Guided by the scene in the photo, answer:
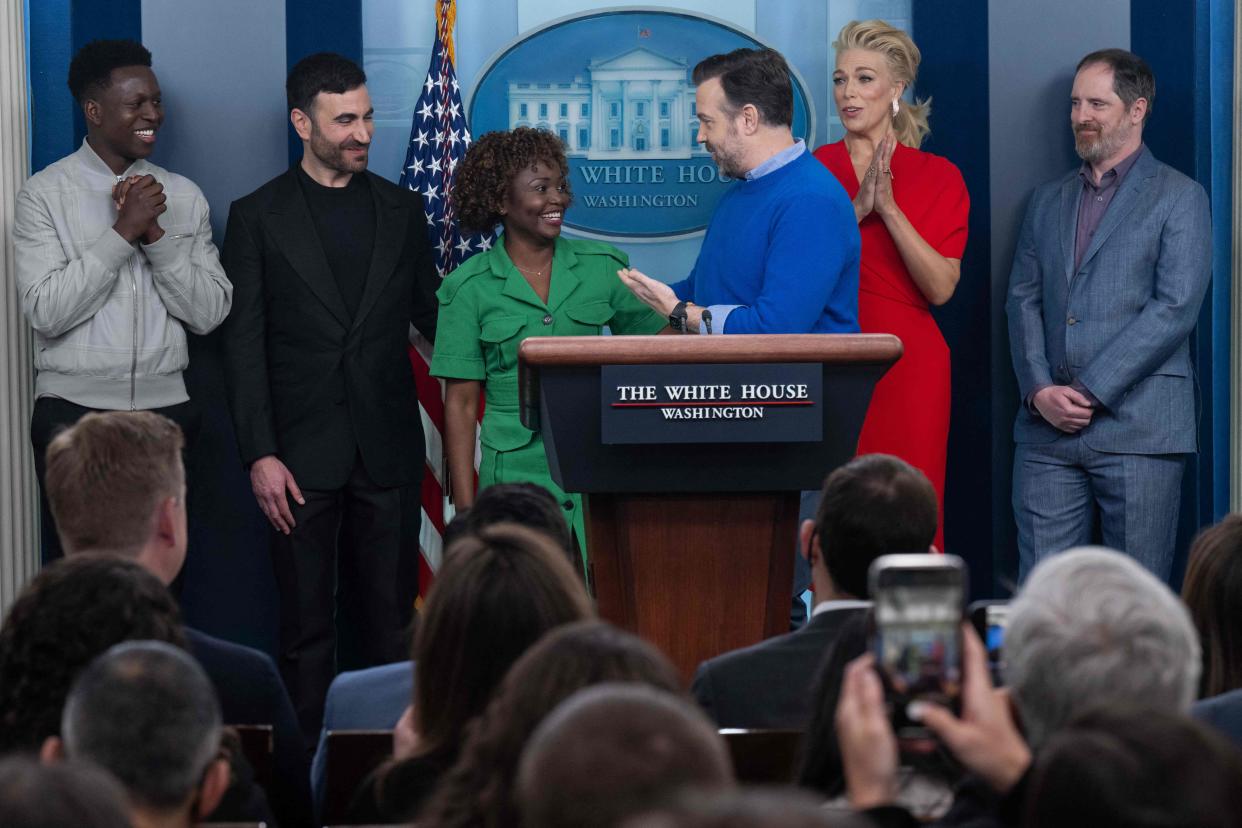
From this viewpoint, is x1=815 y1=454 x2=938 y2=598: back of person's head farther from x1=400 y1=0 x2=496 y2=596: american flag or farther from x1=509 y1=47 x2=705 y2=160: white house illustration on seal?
x1=509 y1=47 x2=705 y2=160: white house illustration on seal

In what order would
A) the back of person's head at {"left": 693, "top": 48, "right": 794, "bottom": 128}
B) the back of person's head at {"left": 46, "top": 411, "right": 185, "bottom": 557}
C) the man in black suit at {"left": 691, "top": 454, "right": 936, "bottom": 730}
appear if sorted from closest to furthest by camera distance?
the man in black suit at {"left": 691, "top": 454, "right": 936, "bottom": 730} → the back of person's head at {"left": 46, "top": 411, "right": 185, "bottom": 557} → the back of person's head at {"left": 693, "top": 48, "right": 794, "bottom": 128}

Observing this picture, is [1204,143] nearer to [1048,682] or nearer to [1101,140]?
[1101,140]

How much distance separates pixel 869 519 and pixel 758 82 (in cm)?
192

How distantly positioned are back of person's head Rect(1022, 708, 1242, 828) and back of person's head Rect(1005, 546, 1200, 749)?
9.6 inches

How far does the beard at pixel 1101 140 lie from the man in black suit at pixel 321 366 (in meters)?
2.10

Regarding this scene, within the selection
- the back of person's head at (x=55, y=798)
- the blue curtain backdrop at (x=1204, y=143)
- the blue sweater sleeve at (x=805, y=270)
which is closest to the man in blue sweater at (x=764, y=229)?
the blue sweater sleeve at (x=805, y=270)

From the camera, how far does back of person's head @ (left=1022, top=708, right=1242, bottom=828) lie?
125cm

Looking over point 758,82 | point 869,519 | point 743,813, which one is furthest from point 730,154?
point 743,813

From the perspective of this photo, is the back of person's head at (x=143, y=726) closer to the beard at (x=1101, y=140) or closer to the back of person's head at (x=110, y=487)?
the back of person's head at (x=110, y=487)

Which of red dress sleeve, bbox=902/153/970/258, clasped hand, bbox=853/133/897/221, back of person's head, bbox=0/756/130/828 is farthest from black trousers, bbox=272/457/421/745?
back of person's head, bbox=0/756/130/828

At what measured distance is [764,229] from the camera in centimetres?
408

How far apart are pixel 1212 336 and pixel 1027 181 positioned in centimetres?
81

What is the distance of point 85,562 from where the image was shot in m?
2.05

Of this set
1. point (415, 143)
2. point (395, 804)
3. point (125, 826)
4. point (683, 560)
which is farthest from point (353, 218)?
point (125, 826)
